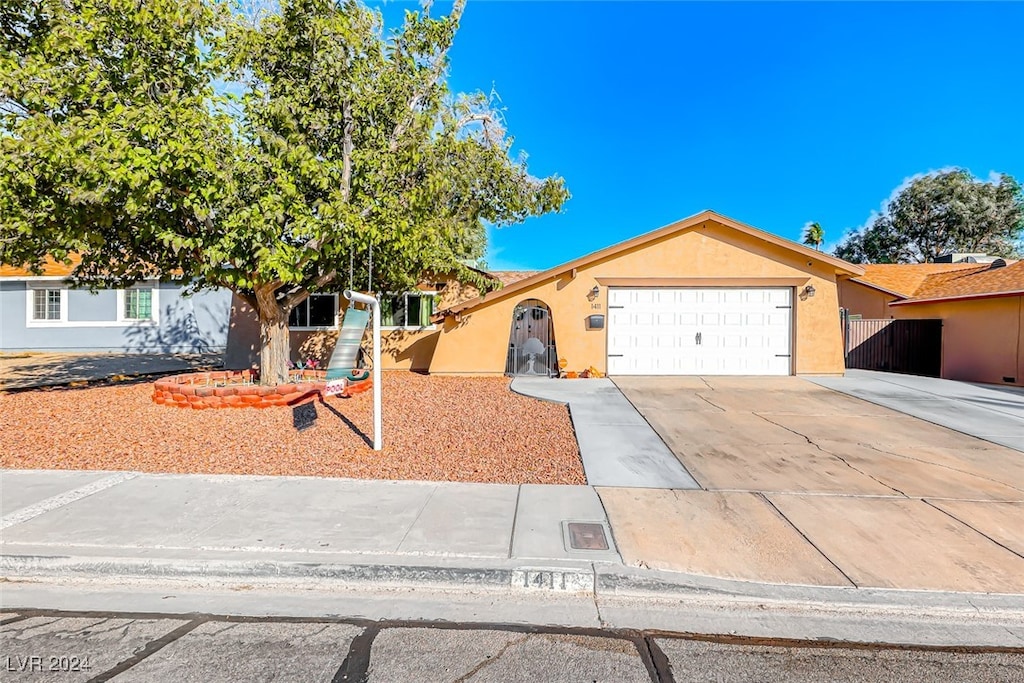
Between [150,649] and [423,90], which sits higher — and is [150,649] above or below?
below

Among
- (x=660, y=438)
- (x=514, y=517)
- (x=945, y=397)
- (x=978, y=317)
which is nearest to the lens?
(x=514, y=517)

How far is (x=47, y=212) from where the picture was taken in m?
7.06

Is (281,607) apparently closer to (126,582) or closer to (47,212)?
(126,582)

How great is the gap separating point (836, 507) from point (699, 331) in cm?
891

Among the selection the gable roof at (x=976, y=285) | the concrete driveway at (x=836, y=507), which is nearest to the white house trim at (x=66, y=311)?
the concrete driveway at (x=836, y=507)

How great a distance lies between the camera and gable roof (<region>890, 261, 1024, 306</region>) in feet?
39.9

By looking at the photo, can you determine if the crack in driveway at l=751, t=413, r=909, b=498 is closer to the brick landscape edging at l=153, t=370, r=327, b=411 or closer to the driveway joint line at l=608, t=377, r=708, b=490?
the driveway joint line at l=608, t=377, r=708, b=490

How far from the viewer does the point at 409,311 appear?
14742 millimetres

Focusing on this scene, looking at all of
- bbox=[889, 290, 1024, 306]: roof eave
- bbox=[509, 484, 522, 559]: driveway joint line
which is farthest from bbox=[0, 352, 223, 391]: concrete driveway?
bbox=[889, 290, 1024, 306]: roof eave

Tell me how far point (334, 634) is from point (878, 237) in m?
44.1

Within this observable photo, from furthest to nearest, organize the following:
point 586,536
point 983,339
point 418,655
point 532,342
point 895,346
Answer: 1. point 895,346
2. point 532,342
3. point 983,339
4. point 586,536
5. point 418,655

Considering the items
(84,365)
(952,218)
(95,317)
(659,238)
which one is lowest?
(84,365)

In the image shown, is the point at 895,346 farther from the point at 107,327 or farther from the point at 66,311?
the point at 66,311

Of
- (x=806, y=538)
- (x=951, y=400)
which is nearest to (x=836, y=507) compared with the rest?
(x=806, y=538)
